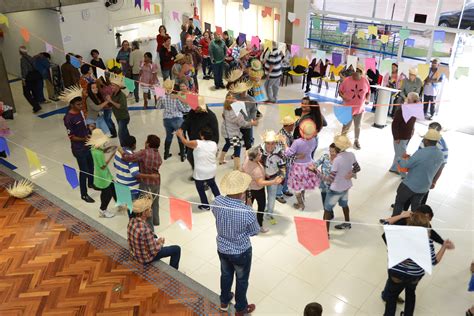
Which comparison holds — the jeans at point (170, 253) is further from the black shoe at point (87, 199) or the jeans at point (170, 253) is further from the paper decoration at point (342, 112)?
the paper decoration at point (342, 112)

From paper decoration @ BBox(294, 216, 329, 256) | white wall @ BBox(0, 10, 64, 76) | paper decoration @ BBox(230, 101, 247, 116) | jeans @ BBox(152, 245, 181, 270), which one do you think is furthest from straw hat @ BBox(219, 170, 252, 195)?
white wall @ BBox(0, 10, 64, 76)

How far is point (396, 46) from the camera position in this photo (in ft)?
33.5

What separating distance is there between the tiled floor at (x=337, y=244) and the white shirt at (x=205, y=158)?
2.34ft

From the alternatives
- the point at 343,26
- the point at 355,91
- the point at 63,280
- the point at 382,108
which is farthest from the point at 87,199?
the point at 343,26

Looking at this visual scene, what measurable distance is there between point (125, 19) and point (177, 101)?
6.30 meters

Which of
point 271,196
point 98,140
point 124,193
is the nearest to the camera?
point 124,193

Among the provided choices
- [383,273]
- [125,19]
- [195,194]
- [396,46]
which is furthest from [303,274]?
[125,19]

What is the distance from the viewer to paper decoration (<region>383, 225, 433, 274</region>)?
136 inches

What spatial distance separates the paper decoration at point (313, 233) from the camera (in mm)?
3883

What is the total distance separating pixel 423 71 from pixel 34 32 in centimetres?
965

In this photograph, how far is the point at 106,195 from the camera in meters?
5.97

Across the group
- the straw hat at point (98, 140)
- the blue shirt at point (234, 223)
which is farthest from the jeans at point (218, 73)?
the blue shirt at point (234, 223)

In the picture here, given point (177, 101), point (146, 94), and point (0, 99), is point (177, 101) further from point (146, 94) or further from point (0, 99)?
point (0, 99)

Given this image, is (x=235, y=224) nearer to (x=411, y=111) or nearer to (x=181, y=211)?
(x=181, y=211)
